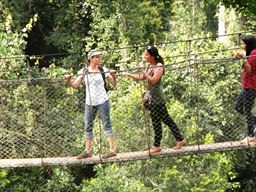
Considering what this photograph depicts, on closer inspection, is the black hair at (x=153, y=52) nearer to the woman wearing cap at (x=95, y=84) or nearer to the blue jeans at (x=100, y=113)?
the woman wearing cap at (x=95, y=84)

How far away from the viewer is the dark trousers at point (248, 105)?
4789mm

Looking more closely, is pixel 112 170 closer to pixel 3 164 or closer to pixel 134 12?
pixel 3 164

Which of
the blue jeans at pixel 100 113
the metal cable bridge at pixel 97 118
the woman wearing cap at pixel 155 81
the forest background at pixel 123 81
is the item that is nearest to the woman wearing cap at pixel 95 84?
the blue jeans at pixel 100 113

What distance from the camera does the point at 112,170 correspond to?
7293 mm

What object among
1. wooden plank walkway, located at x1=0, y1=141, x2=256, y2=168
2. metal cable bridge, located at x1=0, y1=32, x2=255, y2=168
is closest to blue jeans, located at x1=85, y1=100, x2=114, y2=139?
wooden plank walkway, located at x1=0, y1=141, x2=256, y2=168

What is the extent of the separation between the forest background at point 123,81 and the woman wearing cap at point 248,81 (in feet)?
5.58

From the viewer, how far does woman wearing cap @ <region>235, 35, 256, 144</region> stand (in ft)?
15.3

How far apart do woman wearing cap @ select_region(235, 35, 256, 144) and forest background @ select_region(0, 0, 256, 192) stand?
1702mm

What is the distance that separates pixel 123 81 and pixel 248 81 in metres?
3.87

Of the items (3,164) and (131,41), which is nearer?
(3,164)

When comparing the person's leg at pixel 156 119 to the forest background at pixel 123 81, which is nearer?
the person's leg at pixel 156 119

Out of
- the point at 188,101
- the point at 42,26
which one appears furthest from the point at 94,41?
the point at 188,101

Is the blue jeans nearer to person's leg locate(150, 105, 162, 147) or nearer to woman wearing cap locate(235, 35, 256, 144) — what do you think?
person's leg locate(150, 105, 162, 147)

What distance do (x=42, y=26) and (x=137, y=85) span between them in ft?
18.0
